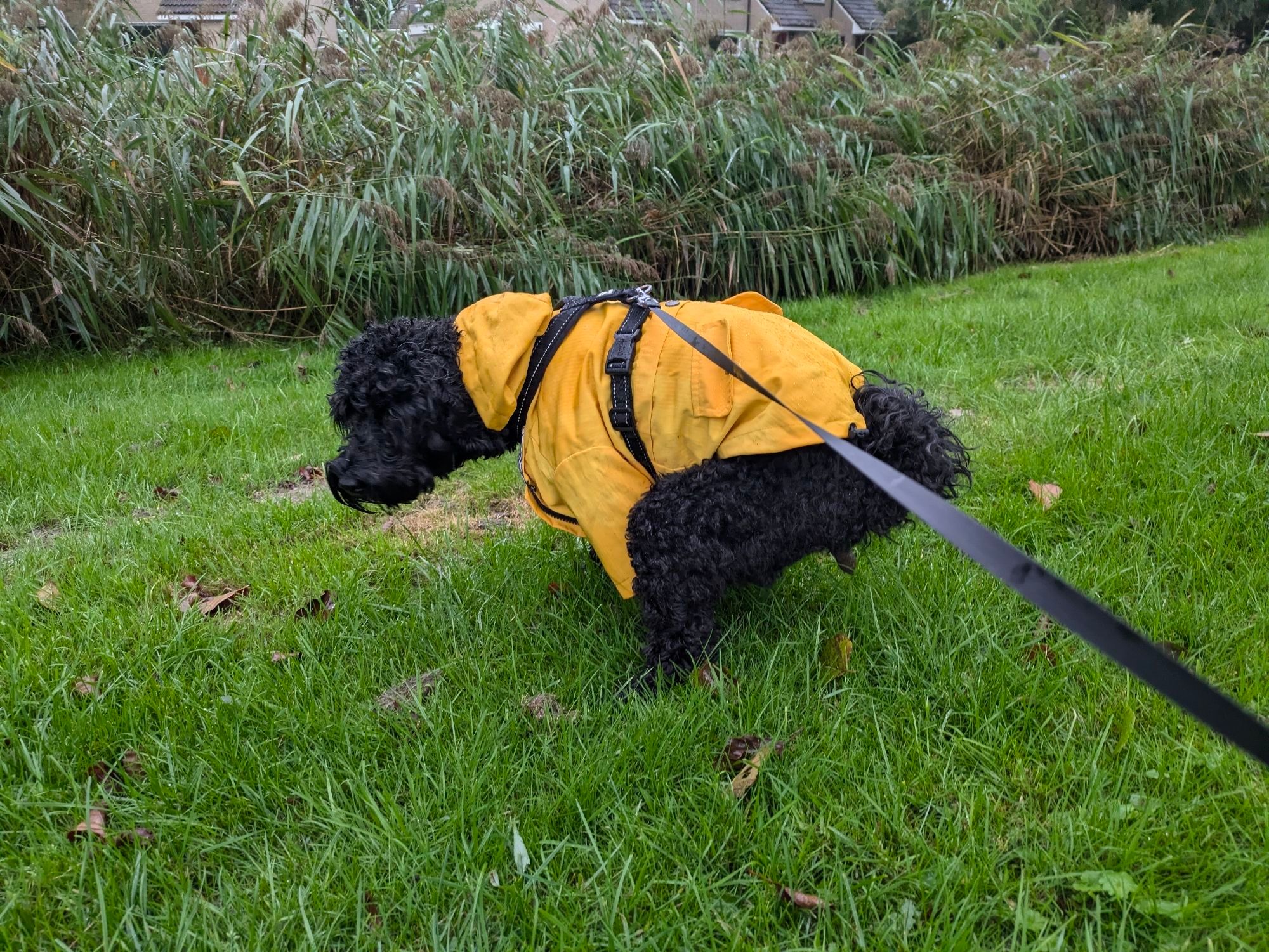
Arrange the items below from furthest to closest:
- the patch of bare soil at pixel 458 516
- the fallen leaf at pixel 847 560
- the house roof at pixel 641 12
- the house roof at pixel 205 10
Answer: the house roof at pixel 641 12 < the house roof at pixel 205 10 < the patch of bare soil at pixel 458 516 < the fallen leaf at pixel 847 560

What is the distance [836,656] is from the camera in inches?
99.9

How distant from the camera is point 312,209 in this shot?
6.02 meters

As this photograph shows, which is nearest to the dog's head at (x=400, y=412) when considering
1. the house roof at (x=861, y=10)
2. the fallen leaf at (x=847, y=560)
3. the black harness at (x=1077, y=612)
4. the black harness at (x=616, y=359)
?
the black harness at (x=616, y=359)

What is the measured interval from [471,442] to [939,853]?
173 cm

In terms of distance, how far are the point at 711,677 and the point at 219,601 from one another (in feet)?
5.75

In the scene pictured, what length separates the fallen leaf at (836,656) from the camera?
2469 millimetres

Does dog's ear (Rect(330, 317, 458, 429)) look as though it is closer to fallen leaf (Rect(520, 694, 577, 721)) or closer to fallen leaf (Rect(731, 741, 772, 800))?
fallen leaf (Rect(520, 694, 577, 721))

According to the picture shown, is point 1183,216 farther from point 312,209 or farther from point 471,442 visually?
point 471,442

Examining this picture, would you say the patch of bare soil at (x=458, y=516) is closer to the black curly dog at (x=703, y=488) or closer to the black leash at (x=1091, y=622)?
the black curly dog at (x=703, y=488)

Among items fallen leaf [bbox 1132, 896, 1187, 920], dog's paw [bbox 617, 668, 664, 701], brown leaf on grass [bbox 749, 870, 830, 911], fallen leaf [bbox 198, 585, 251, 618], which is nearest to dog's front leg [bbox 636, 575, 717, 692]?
dog's paw [bbox 617, 668, 664, 701]

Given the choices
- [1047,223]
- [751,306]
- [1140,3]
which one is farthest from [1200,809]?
[1140,3]

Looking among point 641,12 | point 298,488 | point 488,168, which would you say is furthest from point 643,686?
point 641,12

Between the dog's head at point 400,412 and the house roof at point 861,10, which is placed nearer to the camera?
the dog's head at point 400,412

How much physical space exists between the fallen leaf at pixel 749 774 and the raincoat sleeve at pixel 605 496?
576 millimetres
